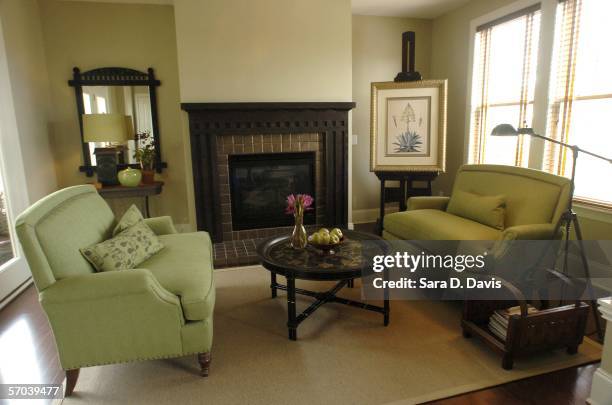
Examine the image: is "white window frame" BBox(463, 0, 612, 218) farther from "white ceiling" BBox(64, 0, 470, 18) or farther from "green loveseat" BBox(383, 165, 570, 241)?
"white ceiling" BBox(64, 0, 470, 18)

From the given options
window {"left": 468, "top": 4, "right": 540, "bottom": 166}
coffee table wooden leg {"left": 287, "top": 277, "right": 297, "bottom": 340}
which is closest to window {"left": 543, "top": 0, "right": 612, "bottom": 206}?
window {"left": 468, "top": 4, "right": 540, "bottom": 166}

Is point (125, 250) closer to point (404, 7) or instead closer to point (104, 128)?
point (104, 128)

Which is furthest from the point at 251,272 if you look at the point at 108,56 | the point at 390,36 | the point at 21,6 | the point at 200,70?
the point at 390,36

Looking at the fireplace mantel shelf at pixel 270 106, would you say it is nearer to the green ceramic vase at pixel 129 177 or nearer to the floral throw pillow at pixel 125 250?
the green ceramic vase at pixel 129 177

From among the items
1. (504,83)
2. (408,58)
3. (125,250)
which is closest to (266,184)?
(408,58)

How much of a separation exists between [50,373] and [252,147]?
2700mm

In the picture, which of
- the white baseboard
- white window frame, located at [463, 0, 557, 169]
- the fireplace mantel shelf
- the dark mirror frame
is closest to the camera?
the white baseboard

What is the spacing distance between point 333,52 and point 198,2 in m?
1.47

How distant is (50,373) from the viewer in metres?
2.08

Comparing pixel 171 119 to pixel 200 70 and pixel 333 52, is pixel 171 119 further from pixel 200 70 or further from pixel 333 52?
pixel 333 52

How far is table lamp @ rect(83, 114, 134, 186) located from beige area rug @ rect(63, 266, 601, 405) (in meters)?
2.30

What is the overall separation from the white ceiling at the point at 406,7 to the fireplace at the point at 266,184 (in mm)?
1879

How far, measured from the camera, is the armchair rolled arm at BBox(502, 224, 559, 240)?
2.54m

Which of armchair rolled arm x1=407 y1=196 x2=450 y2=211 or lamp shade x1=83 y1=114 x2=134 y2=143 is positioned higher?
lamp shade x1=83 y1=114 x2=134 y2=143
